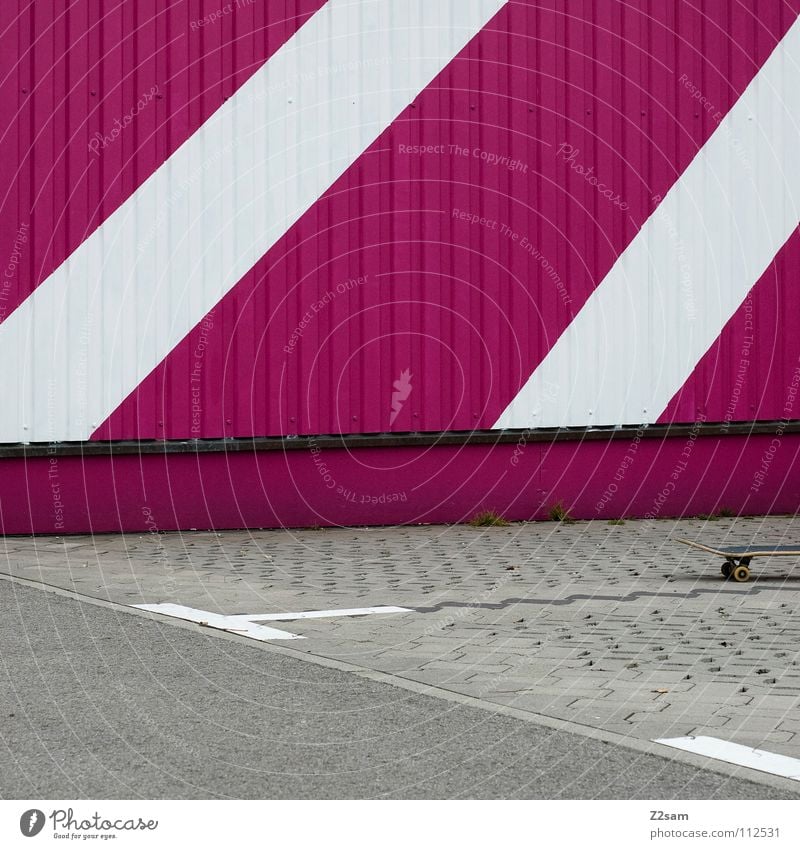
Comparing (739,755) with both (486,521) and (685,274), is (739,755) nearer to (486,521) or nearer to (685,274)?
(486,521)

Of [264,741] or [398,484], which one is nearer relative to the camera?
[264,741]

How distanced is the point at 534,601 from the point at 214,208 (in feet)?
15.8

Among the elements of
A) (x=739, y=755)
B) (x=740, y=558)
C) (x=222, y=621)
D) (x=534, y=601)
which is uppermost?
(x=740, y=558)

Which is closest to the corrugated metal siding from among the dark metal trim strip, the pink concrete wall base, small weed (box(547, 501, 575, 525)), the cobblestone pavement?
the dark metal trim strip

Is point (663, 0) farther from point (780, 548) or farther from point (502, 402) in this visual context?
point (780, 548)

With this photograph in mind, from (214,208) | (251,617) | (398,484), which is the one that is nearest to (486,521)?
(398,484)

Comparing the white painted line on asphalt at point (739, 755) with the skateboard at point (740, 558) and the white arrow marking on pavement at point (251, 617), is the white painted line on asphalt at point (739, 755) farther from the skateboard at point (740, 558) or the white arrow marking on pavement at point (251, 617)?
the skateboard at point (740, 558)

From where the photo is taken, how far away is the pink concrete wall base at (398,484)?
10273 millimetres

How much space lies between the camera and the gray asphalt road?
365cm

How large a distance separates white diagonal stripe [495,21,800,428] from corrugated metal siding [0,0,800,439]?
0.14m

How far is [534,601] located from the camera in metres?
7.12

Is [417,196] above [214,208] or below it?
Answer: above

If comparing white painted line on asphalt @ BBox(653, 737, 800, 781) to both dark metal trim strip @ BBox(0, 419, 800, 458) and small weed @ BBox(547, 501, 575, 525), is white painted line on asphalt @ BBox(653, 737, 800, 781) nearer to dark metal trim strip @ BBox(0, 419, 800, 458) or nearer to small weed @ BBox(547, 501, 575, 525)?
dark metal trim strip @ BBox(0, 419, 800, 458)

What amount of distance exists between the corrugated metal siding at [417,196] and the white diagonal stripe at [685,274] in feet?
0.47
